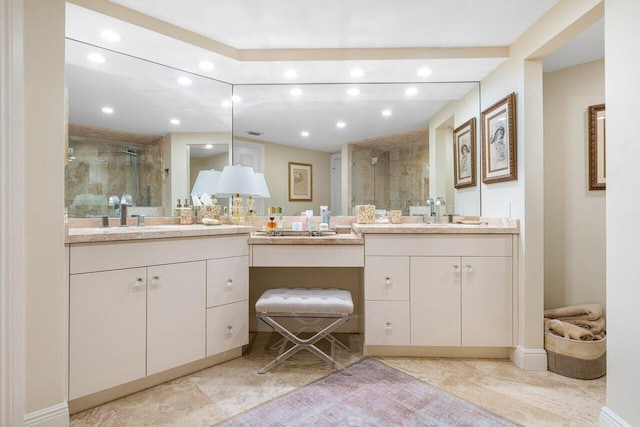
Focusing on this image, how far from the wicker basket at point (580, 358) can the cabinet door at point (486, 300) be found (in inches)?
12.0

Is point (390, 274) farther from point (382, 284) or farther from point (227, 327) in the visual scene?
point (227, 327)

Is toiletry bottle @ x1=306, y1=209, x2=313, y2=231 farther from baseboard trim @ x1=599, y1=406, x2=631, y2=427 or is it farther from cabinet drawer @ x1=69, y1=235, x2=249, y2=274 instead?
baseboard trim @ x1=599, y1=406, x2=631, y2=427

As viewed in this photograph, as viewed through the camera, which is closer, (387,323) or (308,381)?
(308,381)

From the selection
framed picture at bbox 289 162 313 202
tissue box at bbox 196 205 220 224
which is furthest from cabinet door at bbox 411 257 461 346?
tissue box at bbox 196 205 220 224

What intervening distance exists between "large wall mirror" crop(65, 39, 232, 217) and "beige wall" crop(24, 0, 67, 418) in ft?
2.44

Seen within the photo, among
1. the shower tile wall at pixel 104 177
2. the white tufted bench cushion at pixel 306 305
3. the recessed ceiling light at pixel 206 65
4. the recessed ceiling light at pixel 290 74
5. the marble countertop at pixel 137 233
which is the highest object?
the recessed ceiling light at pixel 290 74

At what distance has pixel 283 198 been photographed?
275 cm

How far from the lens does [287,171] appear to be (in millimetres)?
2754

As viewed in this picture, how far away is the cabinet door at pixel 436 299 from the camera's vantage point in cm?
214

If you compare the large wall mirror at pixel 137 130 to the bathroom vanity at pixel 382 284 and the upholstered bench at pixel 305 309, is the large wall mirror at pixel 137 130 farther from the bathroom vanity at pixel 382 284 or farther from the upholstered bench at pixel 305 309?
the upholstered bench at pixel 305 309

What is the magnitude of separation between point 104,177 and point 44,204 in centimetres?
84

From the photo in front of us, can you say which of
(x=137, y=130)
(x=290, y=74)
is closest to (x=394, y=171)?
(x=290, y=74)

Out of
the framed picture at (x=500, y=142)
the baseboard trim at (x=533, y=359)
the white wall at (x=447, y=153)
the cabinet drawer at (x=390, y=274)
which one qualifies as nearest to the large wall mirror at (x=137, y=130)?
the cabinet drawer at (x=390, y=274)

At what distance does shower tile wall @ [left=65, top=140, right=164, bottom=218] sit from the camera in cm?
205
